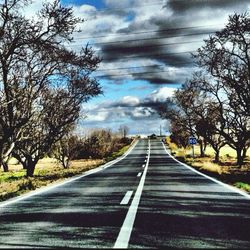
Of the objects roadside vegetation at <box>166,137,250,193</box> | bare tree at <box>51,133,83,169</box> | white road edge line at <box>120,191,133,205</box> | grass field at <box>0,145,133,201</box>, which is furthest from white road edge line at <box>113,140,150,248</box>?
bare tree at <box>51,133,83,169</box>

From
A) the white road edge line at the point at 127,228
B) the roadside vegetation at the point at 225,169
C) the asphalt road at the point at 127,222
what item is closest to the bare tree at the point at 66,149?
the roadside vegetation at the point at 225,169

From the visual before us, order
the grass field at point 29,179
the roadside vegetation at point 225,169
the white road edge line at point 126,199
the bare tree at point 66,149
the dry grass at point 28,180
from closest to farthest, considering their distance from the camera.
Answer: the white road edge line at point 126,199 → the dry grass at point 28,180 → the grass field at point 29,179 → the roadside vegetation at point 225,169 → the bare tree at point 66,149

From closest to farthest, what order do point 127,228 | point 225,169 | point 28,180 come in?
1. point 127,228
2. point 28,180
3. point 225,169

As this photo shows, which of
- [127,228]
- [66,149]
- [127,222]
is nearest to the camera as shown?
[127,228]

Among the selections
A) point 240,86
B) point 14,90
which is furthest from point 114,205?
point 240,86

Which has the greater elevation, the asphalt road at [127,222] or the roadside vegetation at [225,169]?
the roadside vegetation at [225,169]

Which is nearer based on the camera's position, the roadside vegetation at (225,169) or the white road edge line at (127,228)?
the white road edge line at (127,228)

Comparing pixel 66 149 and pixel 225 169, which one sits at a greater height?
pixel 66 149

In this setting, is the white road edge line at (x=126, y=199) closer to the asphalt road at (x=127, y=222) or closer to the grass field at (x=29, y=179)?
the asphalt road at (x=127, y=222)

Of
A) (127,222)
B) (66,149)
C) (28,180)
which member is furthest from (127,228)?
(66,149)

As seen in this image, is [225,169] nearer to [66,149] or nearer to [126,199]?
[66,149]

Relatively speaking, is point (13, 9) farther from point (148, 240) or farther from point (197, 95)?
point (197, 95)

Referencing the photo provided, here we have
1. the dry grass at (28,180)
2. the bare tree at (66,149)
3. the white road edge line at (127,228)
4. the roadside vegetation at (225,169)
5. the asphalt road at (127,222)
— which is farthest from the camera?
the bare tree at (66,149)

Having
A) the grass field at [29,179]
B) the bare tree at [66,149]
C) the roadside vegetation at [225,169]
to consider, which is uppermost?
the bare tree at [66,149]
